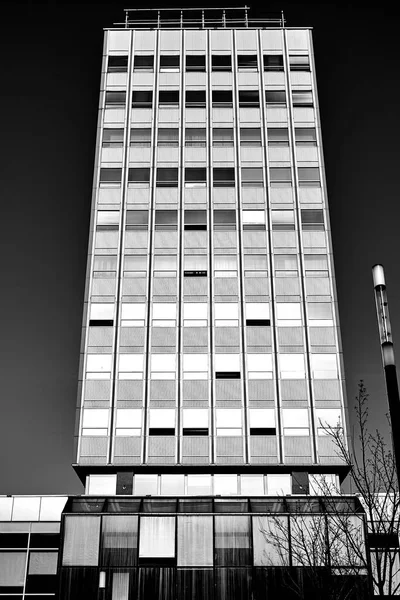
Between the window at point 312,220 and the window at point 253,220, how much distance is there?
277 centimetres

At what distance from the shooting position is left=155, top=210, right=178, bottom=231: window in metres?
52.9

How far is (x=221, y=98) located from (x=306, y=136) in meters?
7.02

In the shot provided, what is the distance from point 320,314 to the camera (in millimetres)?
49906

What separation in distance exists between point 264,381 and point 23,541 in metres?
16.8

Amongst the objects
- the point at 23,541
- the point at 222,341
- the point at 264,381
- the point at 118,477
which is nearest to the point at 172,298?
the point at 222,341

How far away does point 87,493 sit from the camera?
45.1 m

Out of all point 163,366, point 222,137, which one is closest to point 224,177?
point 222,137

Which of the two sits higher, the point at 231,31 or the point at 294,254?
the point at 231,31

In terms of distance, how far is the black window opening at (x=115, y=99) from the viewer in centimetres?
5797

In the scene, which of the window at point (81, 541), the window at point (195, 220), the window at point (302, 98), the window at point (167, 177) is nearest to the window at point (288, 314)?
the window at point (195, 220)

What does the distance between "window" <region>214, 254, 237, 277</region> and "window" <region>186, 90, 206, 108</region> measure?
42.6 ft

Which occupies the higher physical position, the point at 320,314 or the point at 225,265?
the point at 225,265

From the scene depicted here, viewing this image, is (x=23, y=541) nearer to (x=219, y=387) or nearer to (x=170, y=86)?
(x=219, y=387)

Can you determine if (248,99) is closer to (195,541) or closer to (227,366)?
(227,366)
